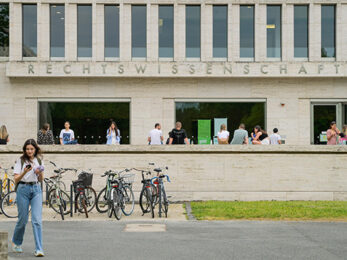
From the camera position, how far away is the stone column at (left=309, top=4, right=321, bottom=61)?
28547 millimetres

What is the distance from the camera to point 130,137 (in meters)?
28.3

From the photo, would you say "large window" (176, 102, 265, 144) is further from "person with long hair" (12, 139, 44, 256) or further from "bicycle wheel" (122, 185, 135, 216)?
"person with long hair" (12, 139, 44, 256)

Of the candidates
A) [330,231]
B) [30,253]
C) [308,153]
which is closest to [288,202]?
[308,153]

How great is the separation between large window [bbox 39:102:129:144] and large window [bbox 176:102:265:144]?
2.77 meters

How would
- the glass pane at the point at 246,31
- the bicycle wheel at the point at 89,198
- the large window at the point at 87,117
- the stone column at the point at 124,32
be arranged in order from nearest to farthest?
the bicycle wheel at the point at 89,198 < the stone column at the point at 124,32 < the large window at the point at 87,117 < the glass pane at the point at 246,31

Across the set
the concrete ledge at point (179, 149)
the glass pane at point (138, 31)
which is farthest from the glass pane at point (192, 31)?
the concrete ledge at point (179, 149)

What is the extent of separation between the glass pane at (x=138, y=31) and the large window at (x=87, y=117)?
2.67 m

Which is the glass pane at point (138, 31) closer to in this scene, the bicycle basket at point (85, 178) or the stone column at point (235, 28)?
→ the stone column at point (235, 28)

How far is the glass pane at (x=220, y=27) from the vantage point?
28.7 metres

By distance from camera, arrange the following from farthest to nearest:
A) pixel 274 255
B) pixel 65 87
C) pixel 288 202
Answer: pixel 65 87
pixel 288 202
pixel 274 255

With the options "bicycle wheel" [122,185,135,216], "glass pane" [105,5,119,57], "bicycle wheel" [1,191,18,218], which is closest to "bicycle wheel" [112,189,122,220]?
"bicycle wheel" [122,185,135,216]

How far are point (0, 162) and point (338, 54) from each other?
58.9 ft

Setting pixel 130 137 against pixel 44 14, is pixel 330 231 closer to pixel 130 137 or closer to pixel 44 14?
pixel 130 137

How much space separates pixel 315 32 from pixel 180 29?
21.6 feet
